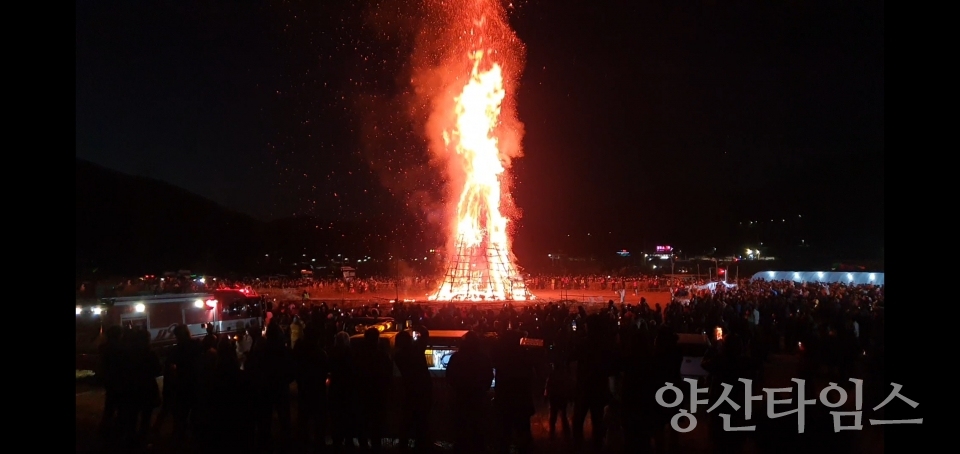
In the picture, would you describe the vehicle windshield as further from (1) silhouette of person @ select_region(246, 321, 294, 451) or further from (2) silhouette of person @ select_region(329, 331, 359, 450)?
(1) silhouette of person @ select_region(246, 321, 294, 451)

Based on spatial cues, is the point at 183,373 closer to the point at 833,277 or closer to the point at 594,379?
the point at 594,379

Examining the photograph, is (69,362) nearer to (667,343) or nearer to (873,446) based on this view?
(667,343)

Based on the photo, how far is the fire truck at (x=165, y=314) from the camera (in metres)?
15.4

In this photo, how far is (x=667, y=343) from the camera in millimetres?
7191

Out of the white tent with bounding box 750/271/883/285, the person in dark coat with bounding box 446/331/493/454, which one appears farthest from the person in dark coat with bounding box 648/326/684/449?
the white tent with bounding box 750/271/883/285

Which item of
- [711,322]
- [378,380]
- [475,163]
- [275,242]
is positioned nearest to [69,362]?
[378,380]

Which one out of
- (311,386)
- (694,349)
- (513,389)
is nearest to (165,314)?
(311,386)

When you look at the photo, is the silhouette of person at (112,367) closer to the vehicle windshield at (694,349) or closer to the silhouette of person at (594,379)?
the silhouette of person at (594,379)

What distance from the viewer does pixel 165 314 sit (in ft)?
54.5

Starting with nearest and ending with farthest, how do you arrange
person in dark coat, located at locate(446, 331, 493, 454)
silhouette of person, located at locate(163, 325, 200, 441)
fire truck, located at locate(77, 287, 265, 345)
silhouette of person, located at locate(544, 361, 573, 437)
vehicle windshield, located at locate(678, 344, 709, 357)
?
person in dark coat, located at locate(446, 331, 493, 454)
silhouette of person, located at locate(163, 325, 200, 441)
silhouette of person, located at locate(544, 361, 573, 437)
vehicle windshield, located at locate(678, 344, 709, 357)
fire truck, located at locate(77, 287, 265, 345)

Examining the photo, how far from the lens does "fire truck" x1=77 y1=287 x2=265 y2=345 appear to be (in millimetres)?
15430

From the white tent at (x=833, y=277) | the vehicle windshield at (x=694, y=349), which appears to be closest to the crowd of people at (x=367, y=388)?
the vehicle windshield at (x=694, y=349)

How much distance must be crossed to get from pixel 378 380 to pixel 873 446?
5982 mm

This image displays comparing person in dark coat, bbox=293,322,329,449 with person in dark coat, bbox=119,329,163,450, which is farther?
person in dark coat, bbox=293,322,329,449
